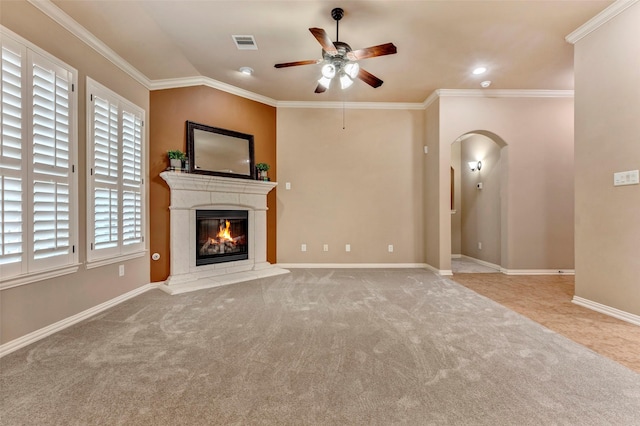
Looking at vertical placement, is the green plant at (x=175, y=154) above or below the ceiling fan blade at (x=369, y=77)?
below

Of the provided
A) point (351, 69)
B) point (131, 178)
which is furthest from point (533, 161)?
point (131, 178)

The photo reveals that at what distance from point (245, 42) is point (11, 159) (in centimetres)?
244

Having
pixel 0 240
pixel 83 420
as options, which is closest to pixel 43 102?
pixel 0 240

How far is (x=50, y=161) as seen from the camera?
2338mm

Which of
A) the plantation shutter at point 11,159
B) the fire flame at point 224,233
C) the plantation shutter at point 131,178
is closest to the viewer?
the plantation shutter at point 11,159

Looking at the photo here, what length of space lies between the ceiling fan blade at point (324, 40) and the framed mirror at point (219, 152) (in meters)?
2.34

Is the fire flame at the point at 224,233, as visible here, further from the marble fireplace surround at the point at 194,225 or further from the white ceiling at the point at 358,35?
the white ceiling at the point at 358,35

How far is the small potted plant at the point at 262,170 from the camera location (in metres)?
4.53

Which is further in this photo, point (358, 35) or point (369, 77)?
point (358, 35)

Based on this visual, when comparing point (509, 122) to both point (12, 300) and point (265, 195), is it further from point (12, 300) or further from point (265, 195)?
point (12, 300)

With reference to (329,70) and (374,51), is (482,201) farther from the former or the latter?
(329,70)

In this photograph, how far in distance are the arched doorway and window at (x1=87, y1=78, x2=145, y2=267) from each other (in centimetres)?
486

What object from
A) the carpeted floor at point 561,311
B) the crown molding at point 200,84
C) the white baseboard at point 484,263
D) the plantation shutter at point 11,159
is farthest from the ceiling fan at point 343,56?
the white baseboard at point 484,263

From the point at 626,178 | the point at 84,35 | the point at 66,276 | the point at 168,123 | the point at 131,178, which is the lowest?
the point at 66,276
